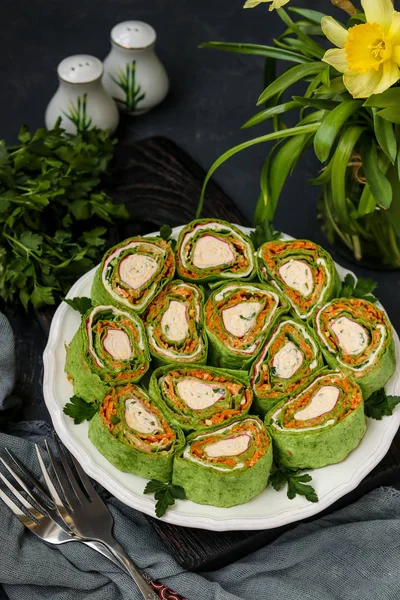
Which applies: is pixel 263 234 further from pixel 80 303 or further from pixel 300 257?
pixel 80 303

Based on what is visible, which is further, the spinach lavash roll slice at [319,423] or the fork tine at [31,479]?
the fork tine at [31,479]

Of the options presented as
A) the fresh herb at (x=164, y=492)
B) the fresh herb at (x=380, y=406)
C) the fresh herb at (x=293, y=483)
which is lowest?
the fresh herb at (x=293, y=483)

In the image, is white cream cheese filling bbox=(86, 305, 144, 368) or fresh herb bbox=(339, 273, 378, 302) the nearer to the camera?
white cream cheese filling bbox=(86, 305, 144, 368)

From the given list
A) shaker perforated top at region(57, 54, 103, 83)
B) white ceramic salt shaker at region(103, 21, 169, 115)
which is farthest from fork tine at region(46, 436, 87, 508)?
white ceramic salt shaker at region(103, 21, 169, 115)

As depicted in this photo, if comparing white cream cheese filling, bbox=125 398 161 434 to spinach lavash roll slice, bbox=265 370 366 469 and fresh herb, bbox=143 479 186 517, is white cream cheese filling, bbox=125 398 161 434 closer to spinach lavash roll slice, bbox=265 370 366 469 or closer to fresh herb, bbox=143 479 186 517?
fresh herb, bbox=143 479 186 517

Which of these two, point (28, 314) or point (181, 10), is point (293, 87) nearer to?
point (181, 10)

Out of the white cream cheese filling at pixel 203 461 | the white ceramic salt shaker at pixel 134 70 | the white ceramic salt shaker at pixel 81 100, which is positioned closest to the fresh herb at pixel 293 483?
the white cream cheese filling at pixel 203 461

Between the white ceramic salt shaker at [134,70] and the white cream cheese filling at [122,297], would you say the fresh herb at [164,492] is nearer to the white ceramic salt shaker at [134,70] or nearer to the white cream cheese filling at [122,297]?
the white cream cheese filling at [122,297]
